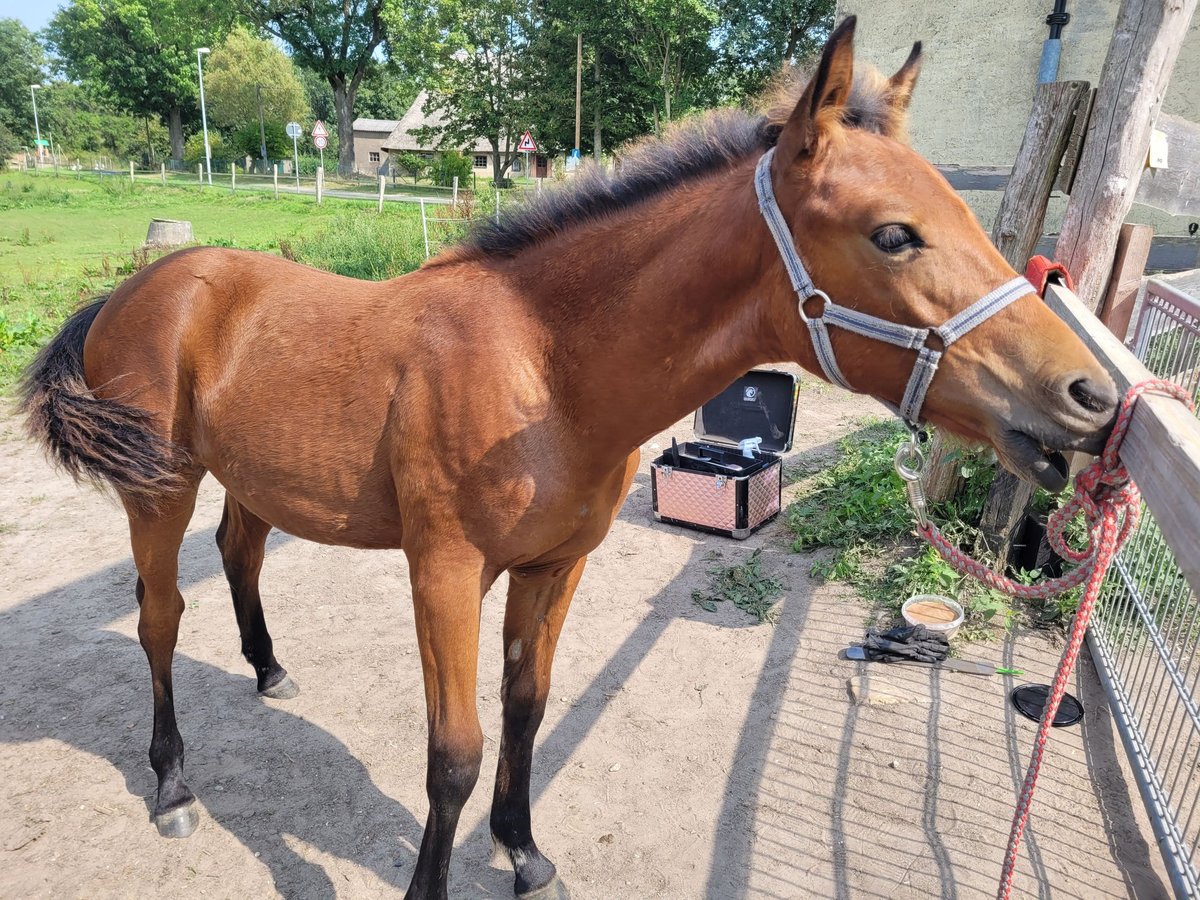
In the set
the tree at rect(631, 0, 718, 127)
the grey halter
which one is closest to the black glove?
the grey halter

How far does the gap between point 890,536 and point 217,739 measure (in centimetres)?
382

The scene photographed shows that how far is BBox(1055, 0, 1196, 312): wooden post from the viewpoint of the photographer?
324 centimetres

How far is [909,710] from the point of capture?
10.8ft

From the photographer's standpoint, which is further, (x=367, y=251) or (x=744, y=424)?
(x=367, y=251)

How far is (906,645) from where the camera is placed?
12.0 feet

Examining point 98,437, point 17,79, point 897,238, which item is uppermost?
point 17,79

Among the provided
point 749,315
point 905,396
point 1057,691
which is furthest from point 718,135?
point 1057,691

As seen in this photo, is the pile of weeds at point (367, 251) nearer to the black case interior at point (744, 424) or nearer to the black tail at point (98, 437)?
the black case interior at point (744, 424)

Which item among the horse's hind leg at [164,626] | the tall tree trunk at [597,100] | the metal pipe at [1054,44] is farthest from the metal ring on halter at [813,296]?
the tall tree trunk at [597,100]

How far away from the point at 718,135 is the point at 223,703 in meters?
3.18

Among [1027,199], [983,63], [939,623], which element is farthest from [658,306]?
[983,63]

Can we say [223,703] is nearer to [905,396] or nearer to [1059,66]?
[905,396]

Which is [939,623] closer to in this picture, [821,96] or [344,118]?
[821,96]

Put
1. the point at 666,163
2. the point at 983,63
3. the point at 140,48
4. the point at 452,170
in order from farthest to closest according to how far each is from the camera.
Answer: the point at 140,48 < the point at 452,170 < the point at 983,63 < the point at 666,163
